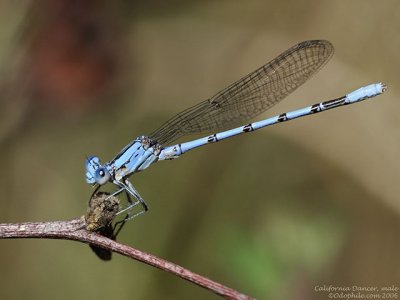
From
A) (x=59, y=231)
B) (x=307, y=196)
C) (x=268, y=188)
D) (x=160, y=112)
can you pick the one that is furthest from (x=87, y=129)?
(x=59, y=231)

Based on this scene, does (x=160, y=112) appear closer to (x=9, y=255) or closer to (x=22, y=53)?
(x=22, y=53)

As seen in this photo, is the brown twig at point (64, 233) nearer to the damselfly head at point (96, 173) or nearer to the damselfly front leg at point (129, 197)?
the damselfly front leg at point (129, 197)

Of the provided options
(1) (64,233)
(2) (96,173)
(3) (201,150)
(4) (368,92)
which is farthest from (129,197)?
(4) (368,92)

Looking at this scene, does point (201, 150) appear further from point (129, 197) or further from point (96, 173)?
point (96, 173)

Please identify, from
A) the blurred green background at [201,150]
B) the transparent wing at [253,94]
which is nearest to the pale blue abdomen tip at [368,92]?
the transparent wing at [253,94]

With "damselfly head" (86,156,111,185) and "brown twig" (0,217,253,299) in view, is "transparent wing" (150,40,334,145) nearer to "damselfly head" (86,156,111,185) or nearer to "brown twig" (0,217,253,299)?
"damselfly head" (86,156,111,185)

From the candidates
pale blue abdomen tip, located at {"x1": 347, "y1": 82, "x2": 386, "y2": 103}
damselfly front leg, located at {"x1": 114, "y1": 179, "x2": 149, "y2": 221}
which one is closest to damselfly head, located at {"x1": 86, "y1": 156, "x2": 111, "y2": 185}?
damselfly front leg, located at {"x1": 114, "y1": 179, "x2": 149, "y2": 221}
